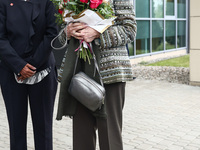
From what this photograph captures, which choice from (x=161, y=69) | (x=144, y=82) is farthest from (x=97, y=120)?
(x=161, y=69)

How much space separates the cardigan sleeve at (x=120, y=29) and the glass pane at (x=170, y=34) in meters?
13.5

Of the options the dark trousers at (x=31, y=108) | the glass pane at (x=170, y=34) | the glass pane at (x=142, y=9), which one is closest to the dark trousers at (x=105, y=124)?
the dark trousers at (x=31, y=108)

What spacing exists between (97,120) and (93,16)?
0.88 meters

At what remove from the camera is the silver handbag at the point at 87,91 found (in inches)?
107

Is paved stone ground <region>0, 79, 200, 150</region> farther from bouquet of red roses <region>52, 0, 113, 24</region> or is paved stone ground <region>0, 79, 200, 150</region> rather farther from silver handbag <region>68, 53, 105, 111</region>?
bouquet of red roses <region>52, 0, 113, 24</region>

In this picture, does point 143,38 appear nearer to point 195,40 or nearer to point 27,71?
point 195,40

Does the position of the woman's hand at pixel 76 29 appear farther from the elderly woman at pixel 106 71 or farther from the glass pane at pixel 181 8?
the glass pane at pixel 181 8

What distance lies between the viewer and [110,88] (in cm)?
299

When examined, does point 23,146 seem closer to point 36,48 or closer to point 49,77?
point 49,77

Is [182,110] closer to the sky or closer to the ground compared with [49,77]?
closer to the ground

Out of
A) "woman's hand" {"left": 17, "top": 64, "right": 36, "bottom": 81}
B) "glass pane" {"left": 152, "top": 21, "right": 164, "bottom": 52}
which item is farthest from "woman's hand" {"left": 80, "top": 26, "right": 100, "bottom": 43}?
"glass pane" {"left": 152, "top": 21, "right": 164, "bottom": 52}

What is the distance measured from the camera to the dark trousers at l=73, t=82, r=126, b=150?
118 inches

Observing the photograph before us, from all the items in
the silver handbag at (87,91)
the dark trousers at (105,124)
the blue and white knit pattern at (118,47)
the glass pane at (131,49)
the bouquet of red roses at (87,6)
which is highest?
the bouquet of red roses at (87,6)

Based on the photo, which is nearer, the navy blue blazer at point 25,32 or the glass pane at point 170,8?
the navy blue blazer at point 25,32
